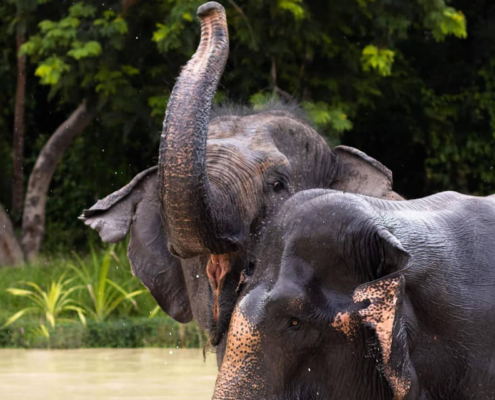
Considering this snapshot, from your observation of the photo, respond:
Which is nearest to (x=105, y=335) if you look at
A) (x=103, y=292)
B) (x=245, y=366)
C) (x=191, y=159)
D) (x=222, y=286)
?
(x=103, y=292)

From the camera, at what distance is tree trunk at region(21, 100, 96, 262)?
47.9 ft

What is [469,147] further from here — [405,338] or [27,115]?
[405,338]

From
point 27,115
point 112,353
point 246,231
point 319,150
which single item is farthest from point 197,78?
point 27,115

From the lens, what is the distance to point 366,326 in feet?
10.1

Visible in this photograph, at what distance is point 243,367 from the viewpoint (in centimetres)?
319

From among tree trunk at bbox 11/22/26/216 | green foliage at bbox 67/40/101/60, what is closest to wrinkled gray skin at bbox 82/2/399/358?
green foliage at bbox 67/40/101/60

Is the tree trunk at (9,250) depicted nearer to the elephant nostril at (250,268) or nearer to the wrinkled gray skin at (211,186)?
the wrinkled gray skin at (211,186)

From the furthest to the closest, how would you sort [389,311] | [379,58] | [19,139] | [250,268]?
[19,139]
[379,58]
[250,268]
[389,311]

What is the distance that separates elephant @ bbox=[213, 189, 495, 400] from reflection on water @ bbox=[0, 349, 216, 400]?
5052 mm

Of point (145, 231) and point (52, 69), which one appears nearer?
point (145, 231)

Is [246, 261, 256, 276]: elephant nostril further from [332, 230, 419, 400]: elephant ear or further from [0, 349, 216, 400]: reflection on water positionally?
[0, 349, 216, 400]: reflection on water

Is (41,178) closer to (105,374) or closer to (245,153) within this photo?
(105,374)

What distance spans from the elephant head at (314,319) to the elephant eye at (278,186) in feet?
8.61

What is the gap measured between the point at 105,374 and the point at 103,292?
2.77m
